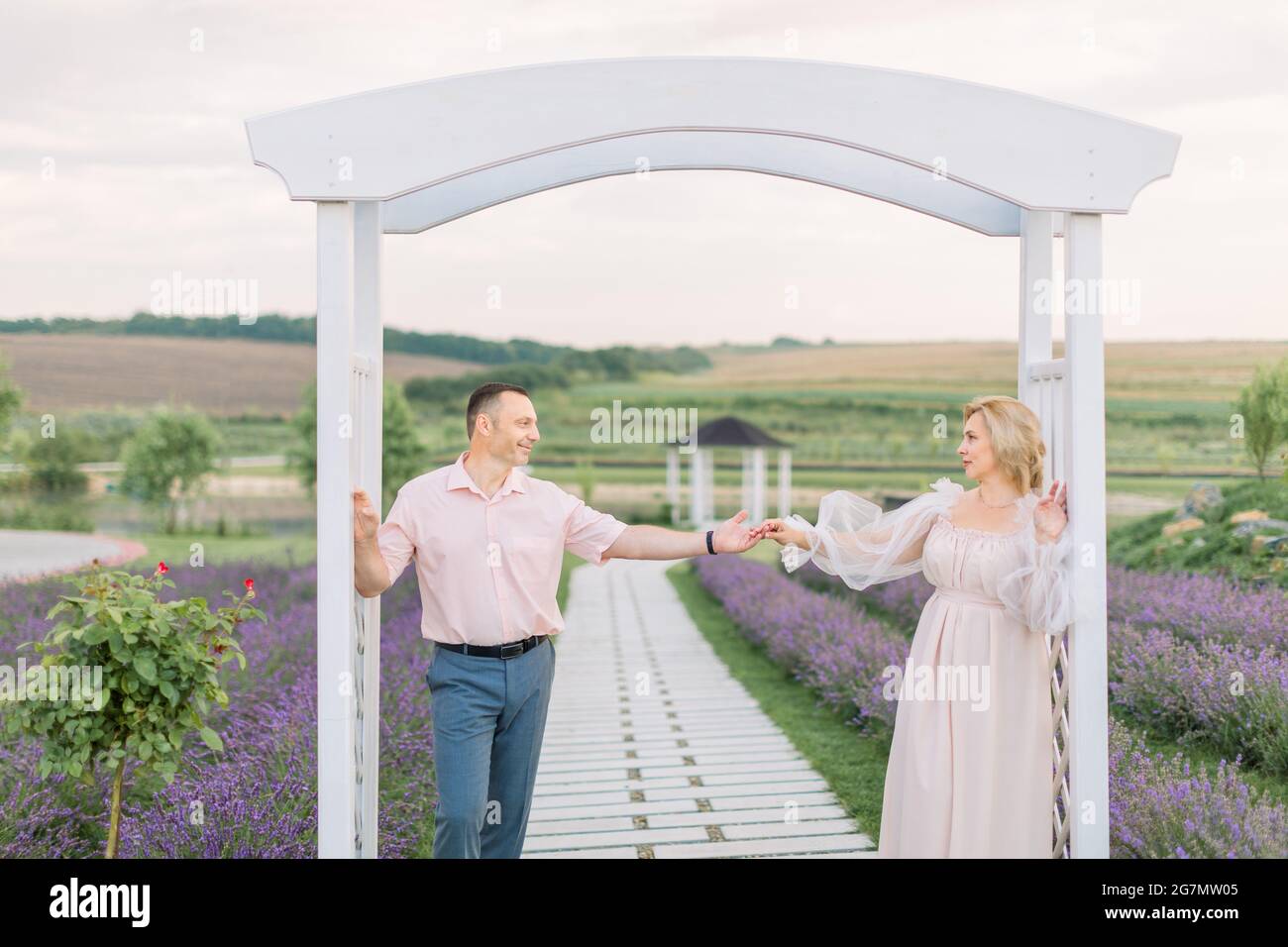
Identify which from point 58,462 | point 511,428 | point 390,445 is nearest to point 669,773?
point 511,428

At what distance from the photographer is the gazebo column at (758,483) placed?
1789 centimetres

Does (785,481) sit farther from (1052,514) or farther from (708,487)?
(1052,514)

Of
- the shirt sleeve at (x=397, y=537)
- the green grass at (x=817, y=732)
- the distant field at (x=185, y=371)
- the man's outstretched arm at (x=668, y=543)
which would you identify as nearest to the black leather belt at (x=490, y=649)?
the shirt sleeve at (x=397, y=537)

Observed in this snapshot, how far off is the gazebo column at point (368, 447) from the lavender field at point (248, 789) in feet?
1.31

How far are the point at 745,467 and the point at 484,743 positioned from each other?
15.9 meters

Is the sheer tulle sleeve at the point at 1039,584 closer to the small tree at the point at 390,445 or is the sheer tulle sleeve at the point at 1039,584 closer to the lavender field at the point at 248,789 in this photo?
the lavender field at the point at 248,789

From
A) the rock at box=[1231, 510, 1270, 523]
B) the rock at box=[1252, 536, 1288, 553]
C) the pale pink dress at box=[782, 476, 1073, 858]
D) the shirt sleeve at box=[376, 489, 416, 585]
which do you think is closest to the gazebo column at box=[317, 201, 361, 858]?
the shirt sleeve at box=[376, 489, 416, 585]

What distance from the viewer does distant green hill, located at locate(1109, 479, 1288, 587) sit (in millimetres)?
6980

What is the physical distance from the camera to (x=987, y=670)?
9.83 ft

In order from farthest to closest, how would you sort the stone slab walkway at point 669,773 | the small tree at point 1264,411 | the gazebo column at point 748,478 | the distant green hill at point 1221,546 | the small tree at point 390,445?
the gazebo column at point 748,478, the small tree at point 390,445, the small tree at point 1264,411, the distant green hill at point 1221,546, the stone slab walkway at point 669,773

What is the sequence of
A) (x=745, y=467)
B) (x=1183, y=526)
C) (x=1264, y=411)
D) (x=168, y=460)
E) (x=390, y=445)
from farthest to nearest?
1. (x=745, y=467)
2. (x=168, y=460)
3. (x=390, y=445)
4. (x=1183, y=526)
5. (x=1264, y=411)

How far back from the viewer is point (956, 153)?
284 centimetres
